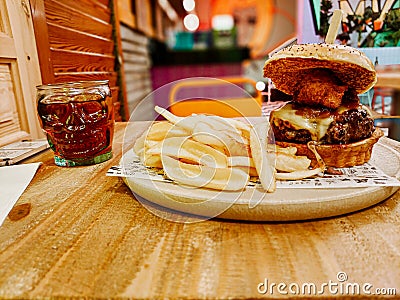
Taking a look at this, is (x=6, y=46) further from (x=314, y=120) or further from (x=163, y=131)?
(x=314, y=120)

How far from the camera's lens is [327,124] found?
890 mm

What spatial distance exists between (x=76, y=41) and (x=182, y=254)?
2.34m

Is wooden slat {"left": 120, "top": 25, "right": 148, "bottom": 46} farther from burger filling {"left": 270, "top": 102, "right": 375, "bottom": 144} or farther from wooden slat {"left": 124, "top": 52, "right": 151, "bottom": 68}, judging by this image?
burger filling {"left": 270, "top": 102, "right": 375, "bottom": 144}

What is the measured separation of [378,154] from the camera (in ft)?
3.13

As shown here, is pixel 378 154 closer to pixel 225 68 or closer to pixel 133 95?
pixel 133 95

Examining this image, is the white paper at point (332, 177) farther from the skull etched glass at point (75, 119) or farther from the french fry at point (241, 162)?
the skull etched glass at point (75, 119)

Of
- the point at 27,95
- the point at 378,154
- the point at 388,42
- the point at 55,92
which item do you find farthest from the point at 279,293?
the point at 388,42

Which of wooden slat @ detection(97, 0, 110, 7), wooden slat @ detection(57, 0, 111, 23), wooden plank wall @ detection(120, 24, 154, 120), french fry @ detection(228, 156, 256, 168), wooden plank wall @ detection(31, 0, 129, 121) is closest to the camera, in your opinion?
french fry @ detection(228, 156, 256, 168)

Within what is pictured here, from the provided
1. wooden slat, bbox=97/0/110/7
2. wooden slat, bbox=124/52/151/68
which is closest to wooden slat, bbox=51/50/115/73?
wooden slat, bbox=97/0/110/7

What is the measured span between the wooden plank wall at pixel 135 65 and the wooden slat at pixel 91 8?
838mm

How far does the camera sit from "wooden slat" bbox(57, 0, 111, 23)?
234 cm

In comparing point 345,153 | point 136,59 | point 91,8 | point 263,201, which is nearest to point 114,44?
point 91,8

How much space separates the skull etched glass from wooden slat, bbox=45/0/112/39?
1.19 metres

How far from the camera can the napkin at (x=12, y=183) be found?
2.36 ft
